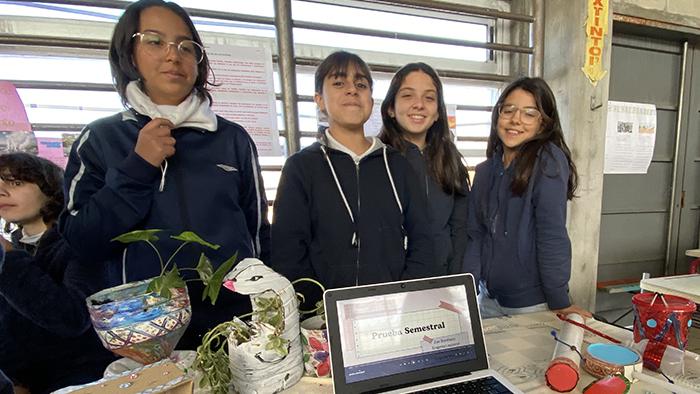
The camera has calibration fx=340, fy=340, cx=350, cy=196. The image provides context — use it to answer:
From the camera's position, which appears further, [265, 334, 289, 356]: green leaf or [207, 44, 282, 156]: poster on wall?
[207, 44, 282, 156]: poster on wall

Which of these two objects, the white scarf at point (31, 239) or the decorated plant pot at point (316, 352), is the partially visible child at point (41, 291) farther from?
the decorated plant pot at point (316, 352)

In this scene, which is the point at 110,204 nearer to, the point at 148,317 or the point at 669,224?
the point at 148,317

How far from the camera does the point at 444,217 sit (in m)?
1.32

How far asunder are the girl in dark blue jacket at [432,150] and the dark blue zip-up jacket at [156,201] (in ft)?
2.10

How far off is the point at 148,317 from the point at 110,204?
1.14 feet

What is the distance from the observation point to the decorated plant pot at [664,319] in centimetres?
71

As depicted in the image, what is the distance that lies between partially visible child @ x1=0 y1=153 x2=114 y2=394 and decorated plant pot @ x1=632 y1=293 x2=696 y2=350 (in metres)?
1.35

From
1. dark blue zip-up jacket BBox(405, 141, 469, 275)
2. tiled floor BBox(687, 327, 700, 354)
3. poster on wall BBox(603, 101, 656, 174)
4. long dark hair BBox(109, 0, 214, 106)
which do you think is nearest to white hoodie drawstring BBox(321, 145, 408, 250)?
dark blue zip-up jacket BBox(405, 141, 469, 275)

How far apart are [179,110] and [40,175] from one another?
1.85 feet

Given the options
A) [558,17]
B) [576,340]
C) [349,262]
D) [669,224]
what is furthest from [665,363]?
[669,224]

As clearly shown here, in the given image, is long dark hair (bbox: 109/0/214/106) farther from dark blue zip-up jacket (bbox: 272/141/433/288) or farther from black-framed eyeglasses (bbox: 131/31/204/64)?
dark blue zip-up jacket (bbox: 272/141/433/288)

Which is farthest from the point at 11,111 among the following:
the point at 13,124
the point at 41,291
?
the point at 41,291

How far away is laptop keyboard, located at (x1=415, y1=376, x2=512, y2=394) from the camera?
0.62 metres

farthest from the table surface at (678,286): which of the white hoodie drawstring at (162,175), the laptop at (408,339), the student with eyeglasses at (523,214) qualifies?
the white hoodie drawstring at (162,175)
